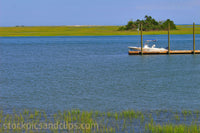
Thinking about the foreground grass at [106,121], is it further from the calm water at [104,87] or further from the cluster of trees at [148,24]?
the cluster of trees at [148,24]

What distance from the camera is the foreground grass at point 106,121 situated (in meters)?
16.8

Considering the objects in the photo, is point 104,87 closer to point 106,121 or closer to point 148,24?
point 106,121

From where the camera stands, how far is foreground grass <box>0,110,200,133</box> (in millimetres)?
16844

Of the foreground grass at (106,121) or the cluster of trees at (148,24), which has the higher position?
the cluster of trees at (148,24)

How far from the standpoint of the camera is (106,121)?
18.6m

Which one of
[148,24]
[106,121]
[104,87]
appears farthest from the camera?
[148,24]

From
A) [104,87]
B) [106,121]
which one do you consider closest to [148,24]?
[104,87]

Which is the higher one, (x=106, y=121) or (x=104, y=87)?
(x=106, y=121)

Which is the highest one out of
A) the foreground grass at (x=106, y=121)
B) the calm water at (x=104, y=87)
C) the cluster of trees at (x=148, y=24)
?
the cluster of trees at (x=148, y=24)

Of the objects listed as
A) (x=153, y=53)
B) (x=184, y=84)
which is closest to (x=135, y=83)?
(x=184, y=84)

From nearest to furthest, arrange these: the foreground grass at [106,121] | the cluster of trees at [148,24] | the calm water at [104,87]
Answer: the foreground grass at [106,121] < the calm water at [104,87] < the cluster of trees at [148,24]

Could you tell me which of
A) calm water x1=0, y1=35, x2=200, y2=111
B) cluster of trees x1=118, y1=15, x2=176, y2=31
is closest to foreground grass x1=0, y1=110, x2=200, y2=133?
calm water x1=0, y1=35, x2=200, y2=111

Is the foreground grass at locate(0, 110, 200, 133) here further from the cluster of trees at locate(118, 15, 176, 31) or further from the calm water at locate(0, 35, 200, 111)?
the cluster of trees at locate(118, 15, 176, 31)

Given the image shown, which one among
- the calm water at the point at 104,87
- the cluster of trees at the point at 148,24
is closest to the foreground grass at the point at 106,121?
the calm water at the point at 104,87
